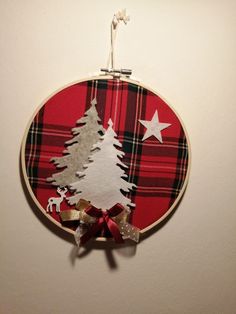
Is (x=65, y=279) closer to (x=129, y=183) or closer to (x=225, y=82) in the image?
(x=129, y=183)

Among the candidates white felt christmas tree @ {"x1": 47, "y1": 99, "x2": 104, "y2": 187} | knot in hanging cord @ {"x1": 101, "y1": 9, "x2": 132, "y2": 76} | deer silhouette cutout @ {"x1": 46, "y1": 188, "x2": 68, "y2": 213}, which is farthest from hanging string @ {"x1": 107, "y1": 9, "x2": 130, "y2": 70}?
deer silhouette cutout @ {"x1": 46, "y1": 188, "x2": 68, "y2": 213}

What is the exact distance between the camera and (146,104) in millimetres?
783

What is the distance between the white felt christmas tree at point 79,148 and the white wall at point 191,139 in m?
Result: 0.12

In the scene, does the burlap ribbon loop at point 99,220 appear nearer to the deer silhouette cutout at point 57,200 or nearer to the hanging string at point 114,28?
the deer silhouette cutout at point 57,200

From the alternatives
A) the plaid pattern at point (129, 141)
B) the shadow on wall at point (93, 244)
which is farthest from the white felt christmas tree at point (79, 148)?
the shadow on wall at point (93, 244)

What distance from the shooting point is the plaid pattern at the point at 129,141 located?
749 millimetres

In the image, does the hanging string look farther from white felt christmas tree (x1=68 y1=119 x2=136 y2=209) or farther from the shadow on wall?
the shadow on wall

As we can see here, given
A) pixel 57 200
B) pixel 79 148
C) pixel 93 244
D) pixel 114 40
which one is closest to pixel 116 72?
pixel 114 40

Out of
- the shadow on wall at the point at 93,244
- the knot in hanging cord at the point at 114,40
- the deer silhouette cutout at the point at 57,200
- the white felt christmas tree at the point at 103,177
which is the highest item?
the knot in hanging cord at the point at 114,40

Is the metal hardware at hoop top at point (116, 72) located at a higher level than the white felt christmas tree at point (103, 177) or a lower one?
higher

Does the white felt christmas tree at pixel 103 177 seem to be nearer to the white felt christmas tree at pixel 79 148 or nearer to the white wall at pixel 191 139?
the white felt christmas tree at pixel 79 148

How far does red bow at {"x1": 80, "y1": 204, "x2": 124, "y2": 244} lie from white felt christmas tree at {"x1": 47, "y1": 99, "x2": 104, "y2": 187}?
0.11m

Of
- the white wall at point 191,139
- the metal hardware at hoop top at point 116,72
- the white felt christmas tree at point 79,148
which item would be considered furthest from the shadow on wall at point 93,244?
the metal hardware at hoop top at point 116,72

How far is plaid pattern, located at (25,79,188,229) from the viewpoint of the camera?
75cm
